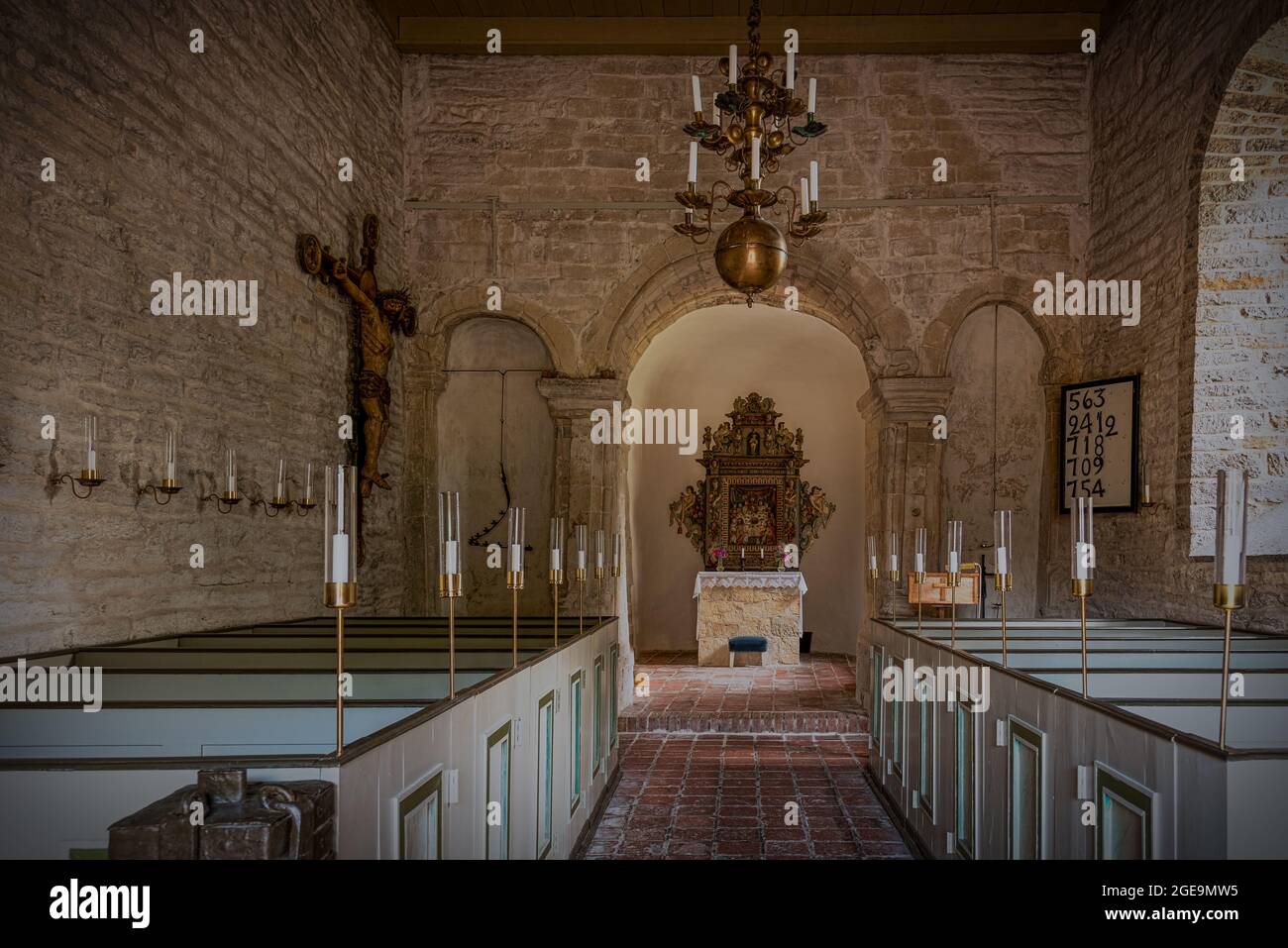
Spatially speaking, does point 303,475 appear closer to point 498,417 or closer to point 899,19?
point 498,417

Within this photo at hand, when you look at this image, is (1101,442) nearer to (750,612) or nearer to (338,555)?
(750,612)

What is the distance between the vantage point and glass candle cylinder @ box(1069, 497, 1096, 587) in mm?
2553

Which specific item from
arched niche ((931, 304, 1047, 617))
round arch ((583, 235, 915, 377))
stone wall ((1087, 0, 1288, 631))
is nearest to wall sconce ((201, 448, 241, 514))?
round arch ((583, 235, 915, 377))

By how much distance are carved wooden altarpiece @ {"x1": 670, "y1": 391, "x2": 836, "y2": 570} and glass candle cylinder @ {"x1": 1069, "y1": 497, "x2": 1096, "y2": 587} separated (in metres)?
9.49

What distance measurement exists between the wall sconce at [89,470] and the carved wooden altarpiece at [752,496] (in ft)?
28.4

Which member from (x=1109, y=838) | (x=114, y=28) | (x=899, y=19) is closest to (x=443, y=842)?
(x=1109, y=838)

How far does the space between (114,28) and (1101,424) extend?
6.68 m

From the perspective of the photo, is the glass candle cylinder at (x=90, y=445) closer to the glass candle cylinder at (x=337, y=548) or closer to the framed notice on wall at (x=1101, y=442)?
the glass candle cylinder at (x=337, y=548)

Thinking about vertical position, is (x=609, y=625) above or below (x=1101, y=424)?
below

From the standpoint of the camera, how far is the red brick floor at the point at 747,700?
292 inches

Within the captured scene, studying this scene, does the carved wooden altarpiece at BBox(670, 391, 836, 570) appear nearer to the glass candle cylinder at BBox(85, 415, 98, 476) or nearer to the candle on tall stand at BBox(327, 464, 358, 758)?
the glass candle cylinder at BBox(85, 415, 98, 476)

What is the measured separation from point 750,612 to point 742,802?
532cm

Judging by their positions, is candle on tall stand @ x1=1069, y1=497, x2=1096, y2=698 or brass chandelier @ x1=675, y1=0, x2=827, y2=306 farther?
brass chandelier @ x1=675, y1=0, x2=827, y2=306

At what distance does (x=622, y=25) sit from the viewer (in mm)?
8234
